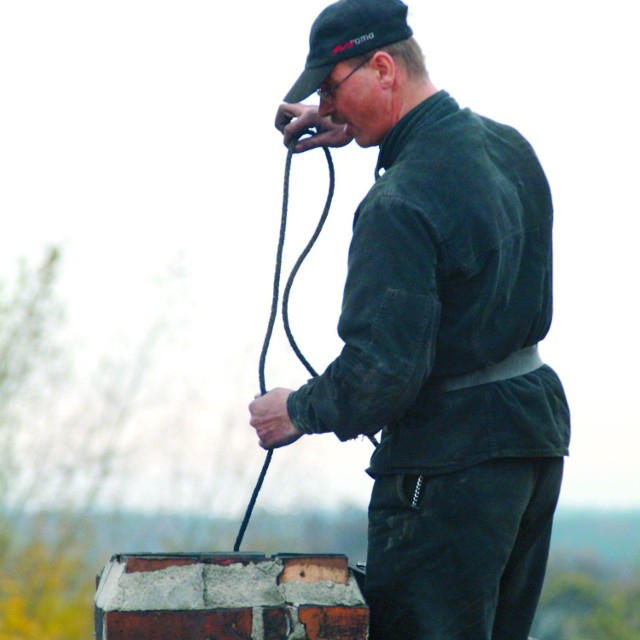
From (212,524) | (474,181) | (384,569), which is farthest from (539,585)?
(212,524)

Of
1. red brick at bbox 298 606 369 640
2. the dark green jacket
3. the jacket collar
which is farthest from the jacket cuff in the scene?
the jacket collar

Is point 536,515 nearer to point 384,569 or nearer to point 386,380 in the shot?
point 384,569

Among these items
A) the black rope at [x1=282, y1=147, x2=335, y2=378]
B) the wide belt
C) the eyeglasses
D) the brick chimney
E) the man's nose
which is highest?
the eyeglasses

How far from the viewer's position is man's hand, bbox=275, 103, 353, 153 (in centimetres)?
247

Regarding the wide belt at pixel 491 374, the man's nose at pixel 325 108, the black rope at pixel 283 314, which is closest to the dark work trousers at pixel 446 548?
the wide belt at pixel 491 374

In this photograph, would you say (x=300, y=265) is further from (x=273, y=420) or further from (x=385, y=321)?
(x=385, y=321)

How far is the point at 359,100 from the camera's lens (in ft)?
7.32

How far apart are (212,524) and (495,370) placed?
5.97 meters

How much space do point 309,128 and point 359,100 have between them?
29 centimetres

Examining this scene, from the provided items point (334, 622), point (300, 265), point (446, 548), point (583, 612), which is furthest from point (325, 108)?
point (583, 612)

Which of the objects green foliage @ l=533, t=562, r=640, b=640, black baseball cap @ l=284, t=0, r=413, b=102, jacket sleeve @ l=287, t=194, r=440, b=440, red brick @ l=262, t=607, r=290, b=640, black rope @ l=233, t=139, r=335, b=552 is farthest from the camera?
green foliage @ l=533, t=562, r=640, b=640

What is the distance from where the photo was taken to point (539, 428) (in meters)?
2.13

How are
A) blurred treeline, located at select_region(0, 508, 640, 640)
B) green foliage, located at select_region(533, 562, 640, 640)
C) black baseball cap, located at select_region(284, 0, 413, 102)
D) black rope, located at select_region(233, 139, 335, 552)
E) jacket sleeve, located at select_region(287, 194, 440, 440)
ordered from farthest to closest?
1. green foliage, located at select_region(533, 562, 640, 640)
2. blurred treeline, located at select_region(0, 508, 640, 640)
3. black rope, located at select_region(233, 139, 335, 552)
4. black baseball cap, located at select_region(284, 0, 413, 102)
5. jacket sleeve, located at select_region(287, 194, 440, 440)

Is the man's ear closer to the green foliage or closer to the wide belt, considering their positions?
the wide belt
